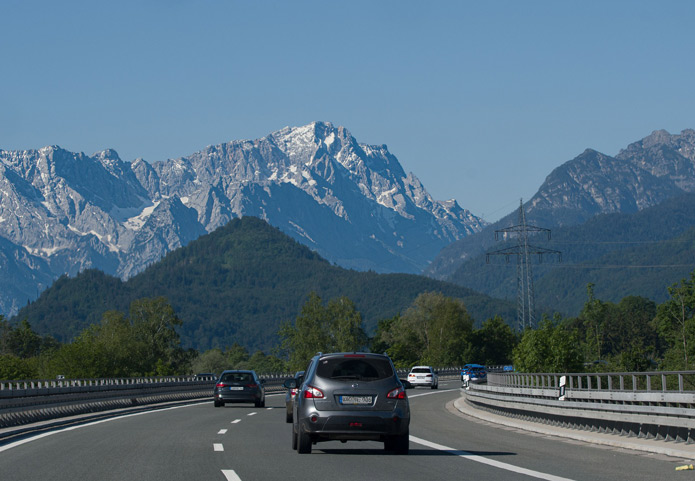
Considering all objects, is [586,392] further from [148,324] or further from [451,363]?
[148,324]

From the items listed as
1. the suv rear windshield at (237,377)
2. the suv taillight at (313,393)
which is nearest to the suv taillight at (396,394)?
the suv taillight at (313,393)

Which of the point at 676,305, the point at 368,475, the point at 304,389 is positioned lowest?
the point at 368,475

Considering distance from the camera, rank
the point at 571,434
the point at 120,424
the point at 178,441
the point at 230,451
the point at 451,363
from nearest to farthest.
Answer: the point at 230,451, the point at 178,441, the point at 571,434, the point at 120,424, the point at 451,363

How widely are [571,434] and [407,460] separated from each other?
22.5ft

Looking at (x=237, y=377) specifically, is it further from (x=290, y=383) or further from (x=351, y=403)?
(x=351, y=403)

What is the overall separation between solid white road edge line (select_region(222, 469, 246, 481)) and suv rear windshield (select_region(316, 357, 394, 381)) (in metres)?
3.19

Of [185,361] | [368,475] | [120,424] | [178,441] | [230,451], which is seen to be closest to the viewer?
[368,475]

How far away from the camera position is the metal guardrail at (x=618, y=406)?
60.0 feet

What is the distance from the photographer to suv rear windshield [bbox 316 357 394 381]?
18.0 meters

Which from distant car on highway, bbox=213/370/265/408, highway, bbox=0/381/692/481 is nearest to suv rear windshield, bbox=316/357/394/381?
highway, bbox=0/381/692/481

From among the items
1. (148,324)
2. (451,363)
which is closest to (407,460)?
(451,363)

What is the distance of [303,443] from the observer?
18094 mm

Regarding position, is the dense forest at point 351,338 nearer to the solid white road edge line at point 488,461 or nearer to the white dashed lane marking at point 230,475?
the solid white road edge line at point 488,461

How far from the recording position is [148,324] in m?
170
